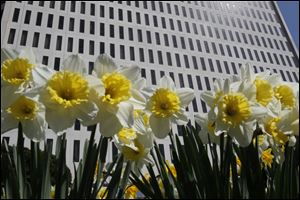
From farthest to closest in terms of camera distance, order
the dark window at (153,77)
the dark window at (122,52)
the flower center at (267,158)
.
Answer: the dark window at (122,52) < the dark window at (153,77) < the flower center at (267,158)

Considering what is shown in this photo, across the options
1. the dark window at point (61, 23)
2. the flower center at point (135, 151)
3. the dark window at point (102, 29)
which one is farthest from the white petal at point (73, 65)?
the dark window at point (102, 29)

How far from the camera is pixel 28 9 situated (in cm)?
2792

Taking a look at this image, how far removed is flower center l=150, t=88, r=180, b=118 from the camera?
112 cm

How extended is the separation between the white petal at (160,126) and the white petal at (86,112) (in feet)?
0.75

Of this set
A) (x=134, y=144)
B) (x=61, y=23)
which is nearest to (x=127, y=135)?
(x=134, y=144)

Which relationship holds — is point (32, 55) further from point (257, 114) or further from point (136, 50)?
point (136, 50)

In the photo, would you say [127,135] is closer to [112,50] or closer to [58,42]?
[58,42]

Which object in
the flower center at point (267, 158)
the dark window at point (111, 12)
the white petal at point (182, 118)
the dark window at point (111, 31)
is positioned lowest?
the flower center at point (267, 158)

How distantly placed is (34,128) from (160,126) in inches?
16.1

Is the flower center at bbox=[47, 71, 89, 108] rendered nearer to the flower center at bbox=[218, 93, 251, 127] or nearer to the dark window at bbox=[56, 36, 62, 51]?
the flower center at bbox=[218, 93, 251, 127]

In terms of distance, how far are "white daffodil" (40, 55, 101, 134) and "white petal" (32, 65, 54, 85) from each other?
0.05ft

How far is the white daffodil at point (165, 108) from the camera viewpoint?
112cm

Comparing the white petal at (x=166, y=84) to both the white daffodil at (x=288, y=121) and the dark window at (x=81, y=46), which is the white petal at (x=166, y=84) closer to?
the white daffodil at (x=288, y=121)

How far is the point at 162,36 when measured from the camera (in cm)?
3209
